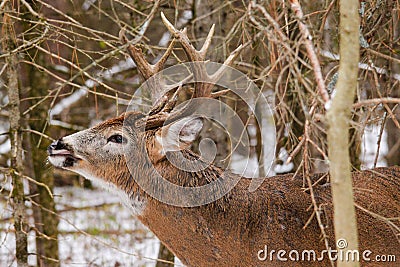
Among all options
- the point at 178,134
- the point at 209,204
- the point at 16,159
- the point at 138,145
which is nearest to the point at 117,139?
the point at 138,145

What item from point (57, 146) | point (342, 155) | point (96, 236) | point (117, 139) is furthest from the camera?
point (96, 236)

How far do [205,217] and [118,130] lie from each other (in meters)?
0.94

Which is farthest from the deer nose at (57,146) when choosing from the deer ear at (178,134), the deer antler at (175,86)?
the deer ear at (178,134)

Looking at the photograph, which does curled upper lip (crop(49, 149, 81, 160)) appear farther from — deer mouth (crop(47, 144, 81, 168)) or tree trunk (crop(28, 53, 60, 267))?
tree trunk (crop(28, 53, 60, 267))

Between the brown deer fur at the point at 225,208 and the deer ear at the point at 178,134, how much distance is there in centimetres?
9

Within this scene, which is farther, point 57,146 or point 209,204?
point 57,146

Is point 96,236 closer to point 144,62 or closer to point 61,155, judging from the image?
point 61,155

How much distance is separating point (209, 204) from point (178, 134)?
0.54 metres

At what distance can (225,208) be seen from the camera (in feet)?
15.3

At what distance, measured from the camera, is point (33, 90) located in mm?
7047

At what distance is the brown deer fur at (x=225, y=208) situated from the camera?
180 inches

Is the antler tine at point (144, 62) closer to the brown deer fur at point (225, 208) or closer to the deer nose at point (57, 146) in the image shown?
the brown deer fur at point (225, 208)

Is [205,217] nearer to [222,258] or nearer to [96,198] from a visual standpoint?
[222,258]

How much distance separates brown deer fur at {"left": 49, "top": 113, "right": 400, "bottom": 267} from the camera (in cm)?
457
